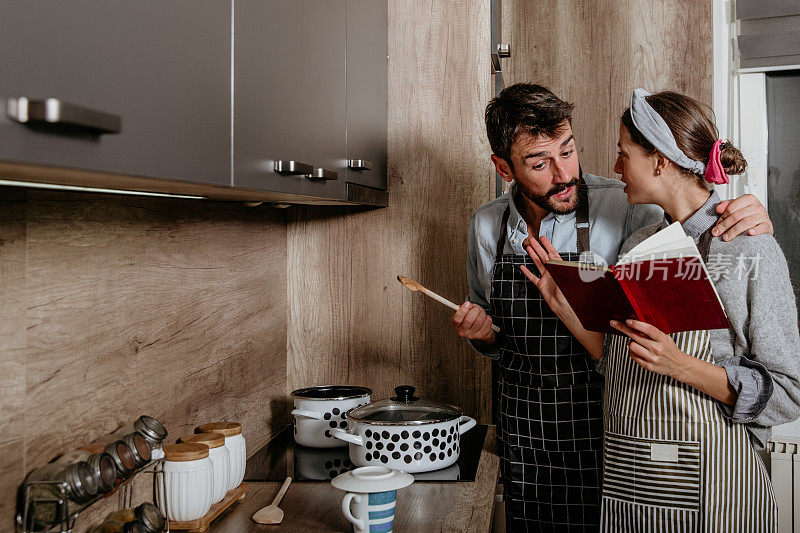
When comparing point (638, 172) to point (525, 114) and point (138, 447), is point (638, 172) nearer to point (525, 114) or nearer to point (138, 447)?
point (525, 114)

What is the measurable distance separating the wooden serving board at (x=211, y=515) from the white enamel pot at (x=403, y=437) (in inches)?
9.7

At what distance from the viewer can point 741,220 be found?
4.47ft

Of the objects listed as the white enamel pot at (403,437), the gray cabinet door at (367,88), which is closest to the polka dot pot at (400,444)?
the white enamel pot at (403,437)

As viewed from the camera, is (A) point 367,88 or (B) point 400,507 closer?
(B) point 400,507

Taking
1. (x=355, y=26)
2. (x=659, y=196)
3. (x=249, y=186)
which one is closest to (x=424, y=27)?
(x=355, y=26)

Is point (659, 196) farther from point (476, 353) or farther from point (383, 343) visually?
point (383, 343)

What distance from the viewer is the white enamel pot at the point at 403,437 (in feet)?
5.17

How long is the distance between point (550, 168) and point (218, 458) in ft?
3.32

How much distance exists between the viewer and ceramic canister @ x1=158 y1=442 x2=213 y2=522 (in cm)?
118

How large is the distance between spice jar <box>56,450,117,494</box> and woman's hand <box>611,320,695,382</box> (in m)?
0.93

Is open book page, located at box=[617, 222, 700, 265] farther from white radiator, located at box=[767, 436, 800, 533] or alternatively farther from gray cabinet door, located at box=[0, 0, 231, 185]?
white radiator, located at box=[767, 436, 800, 533]

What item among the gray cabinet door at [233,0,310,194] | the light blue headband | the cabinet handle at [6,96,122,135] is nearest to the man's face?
the light blue headband

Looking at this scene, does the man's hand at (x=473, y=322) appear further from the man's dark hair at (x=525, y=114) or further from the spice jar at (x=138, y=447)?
the spice jar at (x=138, y=447)

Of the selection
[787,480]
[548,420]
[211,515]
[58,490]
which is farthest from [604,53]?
[58,490]
